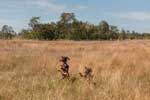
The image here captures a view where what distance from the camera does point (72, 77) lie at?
29.6ft

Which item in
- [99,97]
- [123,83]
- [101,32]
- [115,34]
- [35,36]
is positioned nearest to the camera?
[99,97]

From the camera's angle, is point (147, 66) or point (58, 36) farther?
point (58, 36)

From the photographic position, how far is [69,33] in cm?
5916

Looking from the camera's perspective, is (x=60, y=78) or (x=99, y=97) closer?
(x=99, y=97)

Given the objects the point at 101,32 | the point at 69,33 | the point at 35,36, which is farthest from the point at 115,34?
the point at 35,36

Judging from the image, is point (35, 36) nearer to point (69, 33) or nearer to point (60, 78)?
point (69, 33)

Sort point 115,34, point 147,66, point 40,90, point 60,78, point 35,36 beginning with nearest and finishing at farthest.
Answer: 1. point 40,90
2. point 60,78
3. point 147,66
4. point 35,36
5. point 115,34

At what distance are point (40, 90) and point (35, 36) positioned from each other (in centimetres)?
4975

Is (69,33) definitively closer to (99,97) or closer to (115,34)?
(115,34)

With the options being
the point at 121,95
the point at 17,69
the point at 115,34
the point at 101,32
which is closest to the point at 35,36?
the point at 101,32

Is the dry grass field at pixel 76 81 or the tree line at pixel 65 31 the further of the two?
the tree line at pixel 65 31

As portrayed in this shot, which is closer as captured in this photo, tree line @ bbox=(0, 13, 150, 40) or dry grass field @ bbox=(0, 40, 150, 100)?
dry grass field @ bbox=(0, 40, 150, 100)

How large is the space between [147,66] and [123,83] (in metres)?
2.58

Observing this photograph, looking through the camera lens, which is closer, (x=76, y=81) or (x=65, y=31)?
(x=76, y=81)
